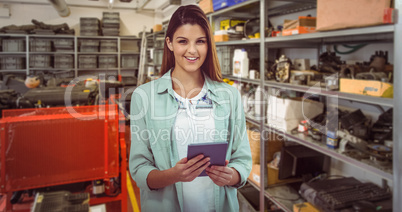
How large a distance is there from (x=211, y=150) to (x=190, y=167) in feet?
0.28

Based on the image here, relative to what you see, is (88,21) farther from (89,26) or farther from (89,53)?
(89,53)

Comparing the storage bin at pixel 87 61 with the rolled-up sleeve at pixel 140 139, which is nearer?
the rolled-up sleeve at pixel 140 139

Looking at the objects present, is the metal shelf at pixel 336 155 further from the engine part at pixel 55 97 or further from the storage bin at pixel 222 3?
the engine part at pixel 55 97

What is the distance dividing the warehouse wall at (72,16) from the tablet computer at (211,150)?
28.5 feet

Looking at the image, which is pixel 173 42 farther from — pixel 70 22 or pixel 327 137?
pixel 70 22

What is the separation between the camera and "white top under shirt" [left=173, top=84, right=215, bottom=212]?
998 millimetres

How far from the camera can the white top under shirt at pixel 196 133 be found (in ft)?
3.27

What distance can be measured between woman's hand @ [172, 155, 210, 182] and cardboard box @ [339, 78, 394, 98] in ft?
3.78

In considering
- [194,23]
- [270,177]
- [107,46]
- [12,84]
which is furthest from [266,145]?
[107,46]

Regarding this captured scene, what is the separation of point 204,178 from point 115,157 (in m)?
1.44

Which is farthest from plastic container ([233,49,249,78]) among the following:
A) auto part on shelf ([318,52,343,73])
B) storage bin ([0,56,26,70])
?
storage bin ([0,56,26,70])

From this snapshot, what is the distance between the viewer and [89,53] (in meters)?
7.92


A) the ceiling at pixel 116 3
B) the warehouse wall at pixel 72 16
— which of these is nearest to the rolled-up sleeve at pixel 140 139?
the ceiling at pixel 116 3

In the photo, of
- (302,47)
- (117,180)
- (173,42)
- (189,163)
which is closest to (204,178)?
(189,163)
